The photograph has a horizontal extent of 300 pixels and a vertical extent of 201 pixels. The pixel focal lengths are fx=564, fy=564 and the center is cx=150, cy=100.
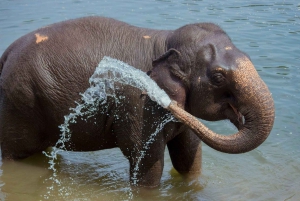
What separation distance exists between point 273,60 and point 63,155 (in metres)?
4.79

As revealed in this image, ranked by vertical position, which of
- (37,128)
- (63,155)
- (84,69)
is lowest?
(63,155)

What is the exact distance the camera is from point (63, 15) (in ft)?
43.8

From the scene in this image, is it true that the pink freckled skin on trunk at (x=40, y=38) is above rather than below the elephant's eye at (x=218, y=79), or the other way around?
above

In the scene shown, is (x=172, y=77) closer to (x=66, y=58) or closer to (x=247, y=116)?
(x=247, y=116)

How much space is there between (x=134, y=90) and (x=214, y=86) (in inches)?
27.6

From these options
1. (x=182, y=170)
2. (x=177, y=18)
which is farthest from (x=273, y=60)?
(x=182, y=170)

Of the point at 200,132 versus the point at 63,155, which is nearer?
the point at 200,132

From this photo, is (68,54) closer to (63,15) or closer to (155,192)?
(155,192)

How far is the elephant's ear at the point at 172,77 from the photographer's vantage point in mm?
4762

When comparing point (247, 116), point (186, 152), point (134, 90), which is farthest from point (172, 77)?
point (186, 152)

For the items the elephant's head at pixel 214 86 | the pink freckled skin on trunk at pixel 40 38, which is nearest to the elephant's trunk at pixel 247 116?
the elephant's head at pixel 214 86

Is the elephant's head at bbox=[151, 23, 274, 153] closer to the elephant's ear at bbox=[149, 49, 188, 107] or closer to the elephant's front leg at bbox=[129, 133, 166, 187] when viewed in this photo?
the elephant's ear at bbox=[149, 49, 188, 107]

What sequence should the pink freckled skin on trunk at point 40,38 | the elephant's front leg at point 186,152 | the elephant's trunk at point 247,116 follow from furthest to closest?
the elephant's front leg at point 186,152 < the pink freckled skin on trunk at point 40,38 < the elephant's trunk at point 247,116

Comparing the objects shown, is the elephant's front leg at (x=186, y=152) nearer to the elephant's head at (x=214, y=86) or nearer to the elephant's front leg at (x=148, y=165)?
the elephant's front leg at (x=148, y=165)
